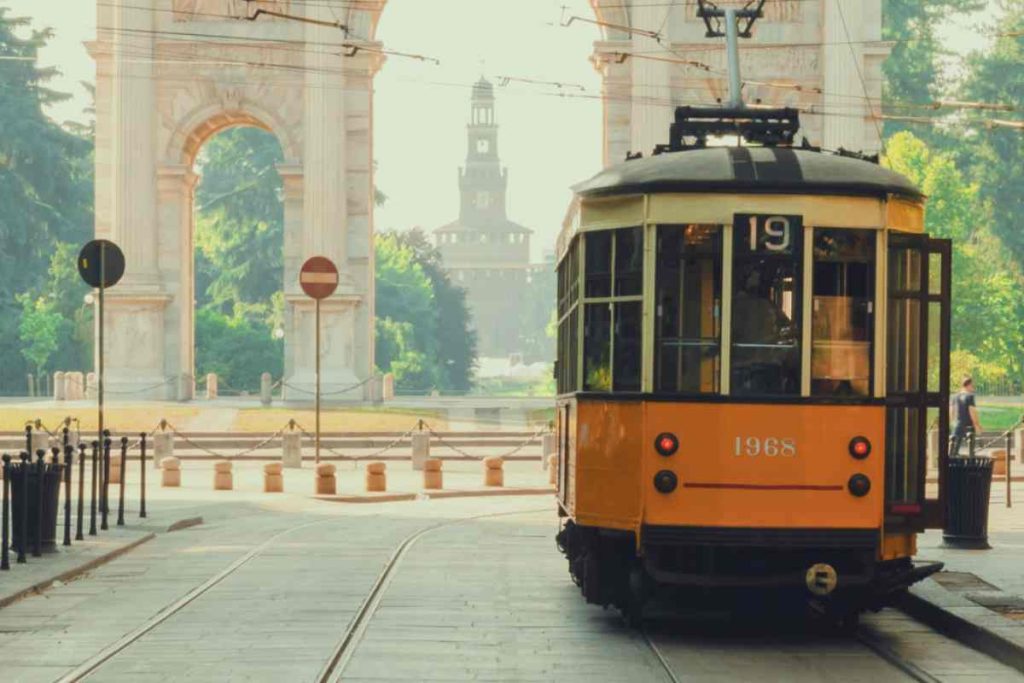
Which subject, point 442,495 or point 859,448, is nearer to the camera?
point 859,448

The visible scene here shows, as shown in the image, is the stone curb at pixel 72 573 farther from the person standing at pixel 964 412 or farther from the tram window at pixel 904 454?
the person standing at pixel 964 412

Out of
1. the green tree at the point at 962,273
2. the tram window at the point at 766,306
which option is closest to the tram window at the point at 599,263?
the tram window at the point at 766,306

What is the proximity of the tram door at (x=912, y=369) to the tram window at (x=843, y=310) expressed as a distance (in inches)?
8.4

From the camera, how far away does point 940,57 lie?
104 meters

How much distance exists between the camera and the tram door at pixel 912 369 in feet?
45.7

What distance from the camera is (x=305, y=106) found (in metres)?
52.3

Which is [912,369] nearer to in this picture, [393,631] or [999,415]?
[393,631]

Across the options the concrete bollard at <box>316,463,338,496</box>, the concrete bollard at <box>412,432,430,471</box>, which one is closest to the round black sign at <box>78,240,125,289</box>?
the concrete bollard at <box>316,463,338,496</box>

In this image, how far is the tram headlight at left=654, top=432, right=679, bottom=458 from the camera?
13648 millimetres

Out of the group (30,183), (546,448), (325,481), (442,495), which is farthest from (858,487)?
(30,183)

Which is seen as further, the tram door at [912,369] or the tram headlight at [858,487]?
the tram door at [912,369]

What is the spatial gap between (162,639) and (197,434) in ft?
98.4

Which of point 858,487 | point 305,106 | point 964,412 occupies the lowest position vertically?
point 964,412

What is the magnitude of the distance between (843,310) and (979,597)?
2.95 m
